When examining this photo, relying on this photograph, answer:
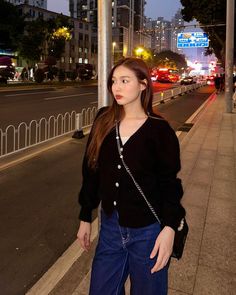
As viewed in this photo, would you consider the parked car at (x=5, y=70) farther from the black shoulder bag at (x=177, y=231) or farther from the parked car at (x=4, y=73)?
the black shoulder bag at (x=177, y=231)

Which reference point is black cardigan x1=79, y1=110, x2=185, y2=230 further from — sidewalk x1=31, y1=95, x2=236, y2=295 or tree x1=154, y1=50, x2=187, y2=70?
tree x1=154, y1=50, x2=187, y2=70

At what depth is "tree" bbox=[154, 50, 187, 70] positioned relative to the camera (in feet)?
323

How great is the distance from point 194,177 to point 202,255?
10.2 feet

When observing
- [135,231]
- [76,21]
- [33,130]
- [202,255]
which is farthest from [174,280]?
[76,21]

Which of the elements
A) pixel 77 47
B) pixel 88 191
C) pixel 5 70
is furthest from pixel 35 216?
pixel 77 47

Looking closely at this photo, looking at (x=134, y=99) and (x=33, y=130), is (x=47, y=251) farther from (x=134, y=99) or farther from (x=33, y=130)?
(x=33, y=130)

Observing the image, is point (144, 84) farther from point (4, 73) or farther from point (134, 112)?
point (4, 73)

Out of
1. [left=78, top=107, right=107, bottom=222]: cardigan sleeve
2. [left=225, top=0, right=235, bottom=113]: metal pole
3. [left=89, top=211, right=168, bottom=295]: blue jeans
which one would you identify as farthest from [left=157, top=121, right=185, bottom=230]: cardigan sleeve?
[left=225, top=0, right=235, bottom=113]: metal pole

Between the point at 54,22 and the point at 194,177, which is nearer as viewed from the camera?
the point at 194,177

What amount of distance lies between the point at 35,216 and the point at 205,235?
2293mm

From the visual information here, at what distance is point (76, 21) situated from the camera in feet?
262

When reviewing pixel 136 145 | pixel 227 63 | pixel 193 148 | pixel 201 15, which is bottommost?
pixel 193 148

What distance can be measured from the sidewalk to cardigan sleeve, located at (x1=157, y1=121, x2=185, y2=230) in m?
1.35

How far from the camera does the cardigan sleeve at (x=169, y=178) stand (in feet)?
6.56
